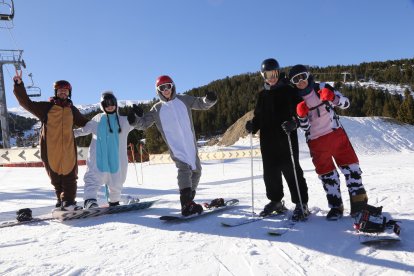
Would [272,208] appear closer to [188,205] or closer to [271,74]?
[188,205]

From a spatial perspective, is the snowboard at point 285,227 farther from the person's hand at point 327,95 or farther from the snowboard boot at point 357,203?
the person's hand at point 327,95

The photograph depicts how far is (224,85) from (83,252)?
3801 inches

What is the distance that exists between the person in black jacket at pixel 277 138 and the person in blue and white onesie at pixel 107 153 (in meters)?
1.97

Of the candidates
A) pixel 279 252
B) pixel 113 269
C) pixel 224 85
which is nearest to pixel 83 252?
pixel 113 269

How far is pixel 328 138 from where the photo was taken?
3787 mm

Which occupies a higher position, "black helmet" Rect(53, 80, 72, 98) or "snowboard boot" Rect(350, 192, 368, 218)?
"black helmet" Rect(53, 80, 72, 98)

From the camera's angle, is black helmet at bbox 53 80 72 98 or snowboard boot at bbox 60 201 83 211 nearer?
snowboard boot at bbox 60 201 83 211

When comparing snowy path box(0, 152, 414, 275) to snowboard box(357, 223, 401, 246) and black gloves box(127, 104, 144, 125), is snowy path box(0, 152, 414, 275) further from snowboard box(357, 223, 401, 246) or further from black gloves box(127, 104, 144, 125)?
black gloves box(127, 104, 144, 125)

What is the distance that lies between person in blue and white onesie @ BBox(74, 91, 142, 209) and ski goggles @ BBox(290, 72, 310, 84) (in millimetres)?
2444

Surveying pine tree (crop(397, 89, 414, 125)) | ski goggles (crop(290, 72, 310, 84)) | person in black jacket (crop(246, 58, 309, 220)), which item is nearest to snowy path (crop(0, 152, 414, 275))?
person in black jacket (crop(246, 58, 309, 220))

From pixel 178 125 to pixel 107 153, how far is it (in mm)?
1183

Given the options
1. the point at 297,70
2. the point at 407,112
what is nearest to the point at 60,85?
the point at 297,70

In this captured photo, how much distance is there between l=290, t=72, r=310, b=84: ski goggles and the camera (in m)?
3.93

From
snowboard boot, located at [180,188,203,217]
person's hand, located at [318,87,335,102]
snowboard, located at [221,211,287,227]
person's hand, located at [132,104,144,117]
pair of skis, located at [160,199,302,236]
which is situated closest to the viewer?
pair of skis, located at [160,199,302,236]
